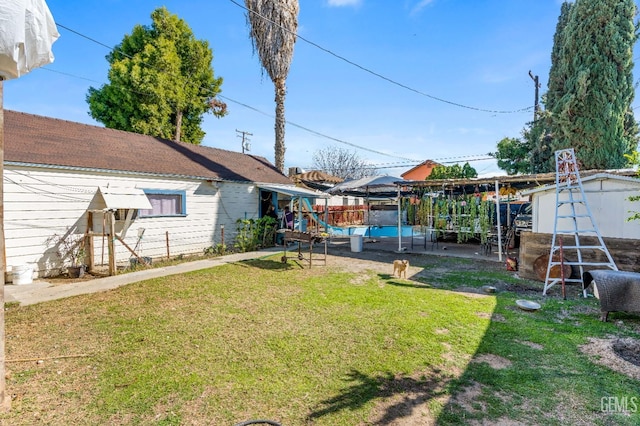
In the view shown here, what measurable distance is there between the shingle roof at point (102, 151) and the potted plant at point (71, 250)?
1.77 metres

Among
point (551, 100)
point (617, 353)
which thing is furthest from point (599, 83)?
point (617, 353)

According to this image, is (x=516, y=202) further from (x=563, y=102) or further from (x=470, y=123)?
(x=470, y=123)

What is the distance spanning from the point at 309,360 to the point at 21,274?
707cm

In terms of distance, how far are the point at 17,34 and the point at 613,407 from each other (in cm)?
521

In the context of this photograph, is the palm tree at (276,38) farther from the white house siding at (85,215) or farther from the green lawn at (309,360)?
the green lawn at (309,360)

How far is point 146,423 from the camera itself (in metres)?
2.50

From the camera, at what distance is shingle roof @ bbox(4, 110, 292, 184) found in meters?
7.58

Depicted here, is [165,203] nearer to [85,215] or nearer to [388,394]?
[85,215]

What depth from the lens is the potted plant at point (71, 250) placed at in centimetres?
741

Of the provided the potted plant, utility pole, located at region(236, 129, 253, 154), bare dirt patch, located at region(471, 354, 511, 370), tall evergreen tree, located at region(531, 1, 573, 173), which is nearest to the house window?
the potted plant

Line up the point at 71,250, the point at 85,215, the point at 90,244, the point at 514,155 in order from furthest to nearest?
the point at 514,155, the point at 85,215, the point at 90,244, the point at 71,250

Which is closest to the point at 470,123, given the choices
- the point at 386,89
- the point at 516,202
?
the point at 516,202

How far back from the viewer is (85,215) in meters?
8.04

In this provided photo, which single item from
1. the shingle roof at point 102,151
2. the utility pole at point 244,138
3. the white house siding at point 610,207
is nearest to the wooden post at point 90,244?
the shingle roof at point 102,151
